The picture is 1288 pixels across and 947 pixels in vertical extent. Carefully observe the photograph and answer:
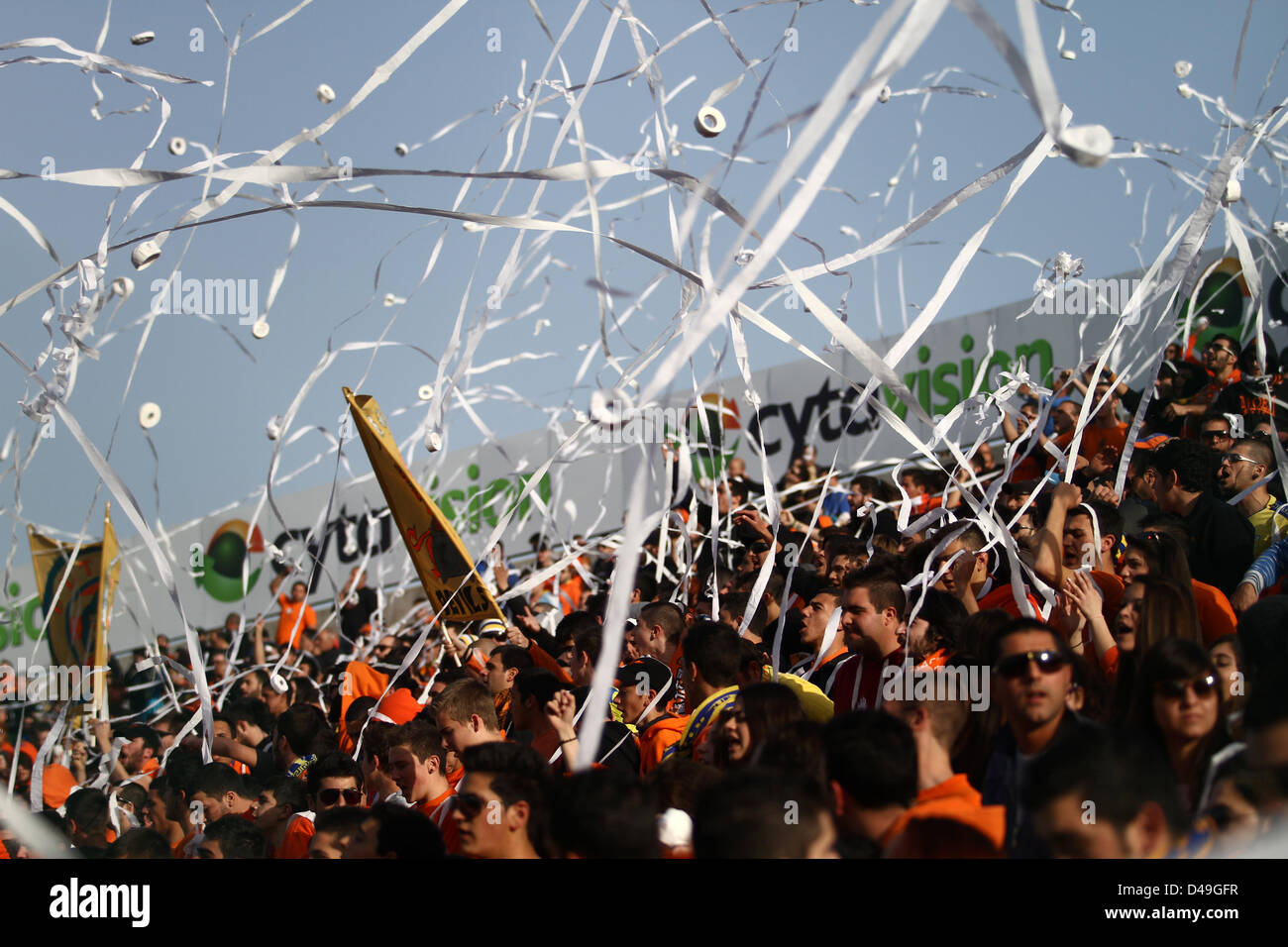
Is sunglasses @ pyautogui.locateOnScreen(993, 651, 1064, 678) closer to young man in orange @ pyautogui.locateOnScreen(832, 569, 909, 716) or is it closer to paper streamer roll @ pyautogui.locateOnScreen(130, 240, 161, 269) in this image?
young man in orange @ pyautogui.locateOnScreen(832, 569, 909, 716)

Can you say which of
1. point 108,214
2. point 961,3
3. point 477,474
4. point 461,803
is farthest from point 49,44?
point 477,474

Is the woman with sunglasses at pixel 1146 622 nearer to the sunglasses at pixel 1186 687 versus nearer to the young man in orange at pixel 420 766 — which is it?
the sunglasses at pixel 1186 687

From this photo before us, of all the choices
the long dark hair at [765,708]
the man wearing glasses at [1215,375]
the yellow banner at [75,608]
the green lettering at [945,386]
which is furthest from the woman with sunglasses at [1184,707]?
the green lettering at [945,386]

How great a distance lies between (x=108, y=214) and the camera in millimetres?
4824

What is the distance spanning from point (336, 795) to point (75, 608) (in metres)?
3.88

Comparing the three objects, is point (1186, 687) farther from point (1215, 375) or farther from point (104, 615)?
point (104, 615)

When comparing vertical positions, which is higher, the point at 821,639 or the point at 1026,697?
the point at 821,639

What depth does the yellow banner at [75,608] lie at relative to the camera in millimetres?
7912

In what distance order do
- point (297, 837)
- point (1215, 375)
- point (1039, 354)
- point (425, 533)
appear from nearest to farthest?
point (297, 837) → point (425, 533) → point (1215, 375) → point (1039, 354)

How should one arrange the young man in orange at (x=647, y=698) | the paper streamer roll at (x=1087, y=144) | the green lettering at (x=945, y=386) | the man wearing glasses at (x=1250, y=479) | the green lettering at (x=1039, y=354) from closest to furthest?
the paper streamer roll at (x=1087, y=144), the young man in orange at (x=647, y=698), the man wearing glasses at (x=1250, y=479), the green lettering at (x=1039, y=354), the green lettering at (x=945, y=386)

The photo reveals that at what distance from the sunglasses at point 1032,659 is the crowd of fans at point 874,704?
0.5 inches

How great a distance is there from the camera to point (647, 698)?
17.6 ft

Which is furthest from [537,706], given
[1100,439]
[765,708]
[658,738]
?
[1100,439]
